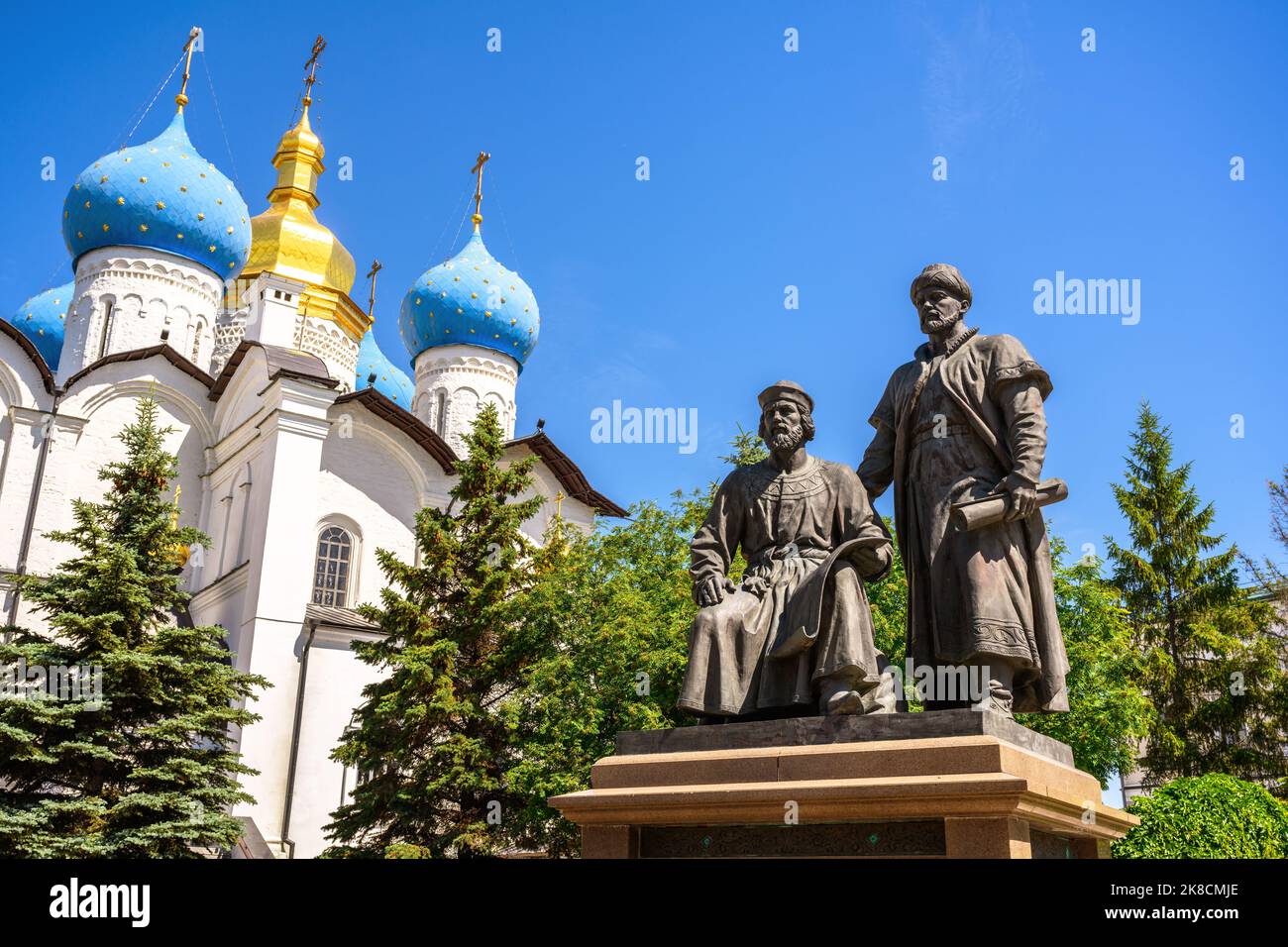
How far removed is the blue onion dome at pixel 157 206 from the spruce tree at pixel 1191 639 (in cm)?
2242

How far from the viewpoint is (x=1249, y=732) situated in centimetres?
2300

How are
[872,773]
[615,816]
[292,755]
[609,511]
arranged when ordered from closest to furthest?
[872,773], [615,816], [292,755], [609,511]

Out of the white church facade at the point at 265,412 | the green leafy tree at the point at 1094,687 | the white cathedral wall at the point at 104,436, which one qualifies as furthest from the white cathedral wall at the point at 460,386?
the green leafy tree at the point at 1094,687

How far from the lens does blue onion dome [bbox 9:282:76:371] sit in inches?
1348

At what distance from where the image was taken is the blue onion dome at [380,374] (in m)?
38.2

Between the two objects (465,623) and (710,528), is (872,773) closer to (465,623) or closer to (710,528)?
(710,528)

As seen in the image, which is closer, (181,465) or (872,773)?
(872,773)

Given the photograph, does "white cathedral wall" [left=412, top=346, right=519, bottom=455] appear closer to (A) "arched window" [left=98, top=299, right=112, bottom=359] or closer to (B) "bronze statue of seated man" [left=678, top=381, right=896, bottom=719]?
(A) "arched window" [left=98, top=299, right=112, bottom=359]

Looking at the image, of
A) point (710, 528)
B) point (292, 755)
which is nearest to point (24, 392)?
point (292, 755)

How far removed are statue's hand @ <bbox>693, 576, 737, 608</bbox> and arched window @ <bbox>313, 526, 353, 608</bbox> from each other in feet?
65.9

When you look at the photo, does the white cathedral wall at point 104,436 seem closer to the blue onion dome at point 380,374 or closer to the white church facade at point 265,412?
the white church facade at point 265,412

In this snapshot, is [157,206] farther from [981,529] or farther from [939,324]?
[981,529]

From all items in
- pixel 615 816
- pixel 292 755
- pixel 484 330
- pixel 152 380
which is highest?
pixel 484 330

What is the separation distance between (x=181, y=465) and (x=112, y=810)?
561 inches
